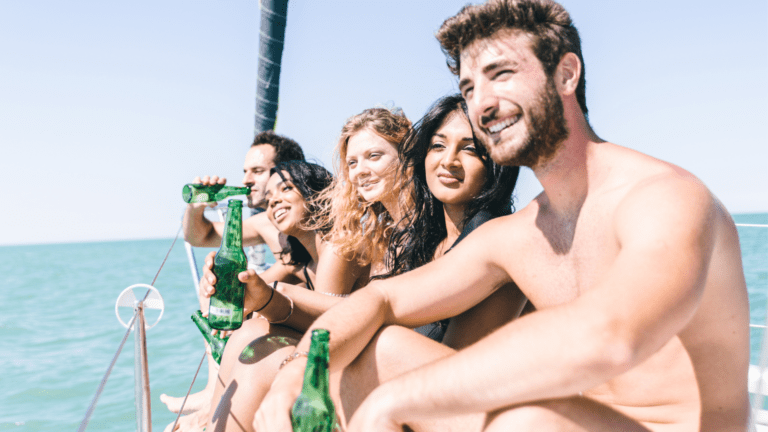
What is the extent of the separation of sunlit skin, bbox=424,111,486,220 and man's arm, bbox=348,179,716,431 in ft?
3.76

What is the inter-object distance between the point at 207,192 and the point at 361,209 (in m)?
0.90

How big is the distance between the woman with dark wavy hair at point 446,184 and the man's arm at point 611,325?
89 cm

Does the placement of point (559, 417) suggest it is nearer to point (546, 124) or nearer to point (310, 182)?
point (546, 124)

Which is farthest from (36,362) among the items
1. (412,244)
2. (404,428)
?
(404,428)

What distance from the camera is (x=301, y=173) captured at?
3453 mm

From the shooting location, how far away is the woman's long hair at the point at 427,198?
2.36 meters

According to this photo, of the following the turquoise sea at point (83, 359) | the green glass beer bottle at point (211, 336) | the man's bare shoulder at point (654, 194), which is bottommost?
the turquoise sea at point (83, 359)

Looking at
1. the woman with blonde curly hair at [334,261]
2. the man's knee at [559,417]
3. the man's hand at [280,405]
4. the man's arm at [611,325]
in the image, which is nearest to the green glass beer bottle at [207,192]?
the woman with blonde curly hair at [334,261]

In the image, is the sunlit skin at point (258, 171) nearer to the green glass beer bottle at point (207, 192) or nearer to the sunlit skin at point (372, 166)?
the sunlit skin at point (372, 166)

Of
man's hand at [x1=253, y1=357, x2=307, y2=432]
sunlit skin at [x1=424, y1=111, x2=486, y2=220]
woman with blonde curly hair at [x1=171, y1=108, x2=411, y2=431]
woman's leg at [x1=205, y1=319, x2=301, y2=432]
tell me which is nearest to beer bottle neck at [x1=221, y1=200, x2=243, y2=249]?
woman with blonde curly hair at [x1=171, y1=108, x2=411, y2=431]

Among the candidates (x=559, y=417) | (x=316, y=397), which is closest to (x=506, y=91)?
(x=559, y=417)

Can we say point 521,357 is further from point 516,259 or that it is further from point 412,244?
point 412,244

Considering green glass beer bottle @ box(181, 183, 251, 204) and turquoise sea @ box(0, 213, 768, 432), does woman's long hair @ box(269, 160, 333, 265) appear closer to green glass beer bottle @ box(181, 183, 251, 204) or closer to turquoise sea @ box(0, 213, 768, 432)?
green glass beer bottle @ box(181, 183, 251, 204)

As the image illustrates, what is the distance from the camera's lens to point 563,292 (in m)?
1.58
